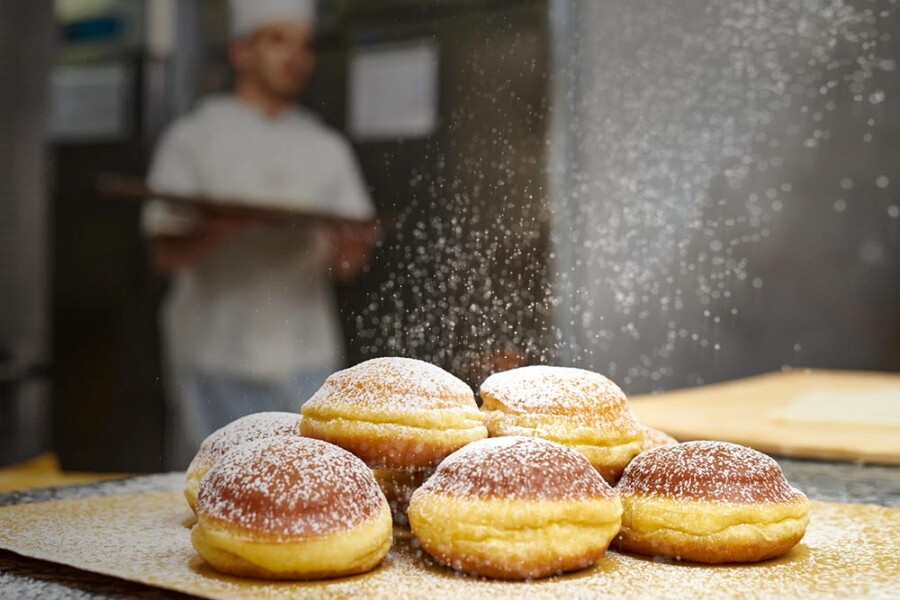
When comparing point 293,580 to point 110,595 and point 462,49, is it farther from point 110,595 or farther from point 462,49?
point 462,49

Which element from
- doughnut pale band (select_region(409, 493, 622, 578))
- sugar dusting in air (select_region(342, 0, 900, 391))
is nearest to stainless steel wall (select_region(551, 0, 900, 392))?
sugar dusting in air (select_region(342, 0, 900, 391))

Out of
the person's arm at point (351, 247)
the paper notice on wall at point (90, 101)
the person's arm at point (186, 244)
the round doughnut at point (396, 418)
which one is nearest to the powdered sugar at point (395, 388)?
the round doughnut at point (396, 418)

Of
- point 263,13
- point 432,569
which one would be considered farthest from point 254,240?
point 263,13

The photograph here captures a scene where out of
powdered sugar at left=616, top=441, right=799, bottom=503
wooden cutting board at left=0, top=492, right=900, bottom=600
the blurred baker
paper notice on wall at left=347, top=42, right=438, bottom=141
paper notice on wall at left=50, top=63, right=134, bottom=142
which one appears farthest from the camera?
paper notice on wall at left=50, top=63, right=134, bottom=142

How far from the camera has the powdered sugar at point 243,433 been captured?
901 mm

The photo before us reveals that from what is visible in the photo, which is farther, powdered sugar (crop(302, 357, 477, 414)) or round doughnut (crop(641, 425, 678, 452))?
round doughnut (crop(641, 425, 678, 452))

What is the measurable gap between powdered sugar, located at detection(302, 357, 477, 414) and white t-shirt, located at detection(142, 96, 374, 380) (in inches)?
6.2

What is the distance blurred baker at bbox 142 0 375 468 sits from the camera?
119 centimetres

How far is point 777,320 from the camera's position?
2154 mm

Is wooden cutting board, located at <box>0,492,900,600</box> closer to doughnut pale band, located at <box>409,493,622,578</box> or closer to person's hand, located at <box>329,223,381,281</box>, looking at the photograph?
doughnut pale band, located at <box>409,493,622,578</box>

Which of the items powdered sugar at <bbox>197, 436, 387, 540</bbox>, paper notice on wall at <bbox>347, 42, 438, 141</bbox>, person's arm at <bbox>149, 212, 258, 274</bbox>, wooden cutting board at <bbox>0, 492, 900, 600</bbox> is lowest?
wooden cutting board at <bbox>0, 492, 900, 600</bbox>

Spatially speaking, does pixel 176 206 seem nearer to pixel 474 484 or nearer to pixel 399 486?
pixel 399 486

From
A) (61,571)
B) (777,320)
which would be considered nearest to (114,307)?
(777,320)

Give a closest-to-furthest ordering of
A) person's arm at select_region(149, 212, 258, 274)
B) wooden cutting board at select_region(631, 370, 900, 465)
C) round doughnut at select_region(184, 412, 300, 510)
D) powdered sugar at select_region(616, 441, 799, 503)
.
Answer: powdered sugar at select_region(616, 441, 799, 503) → round doughnut at select_region(184, 412, 300, 510) → wooden cutting board at select_region(631, 370, 900, 465) → person's arm at select_region(149, 212, 258, 274)
